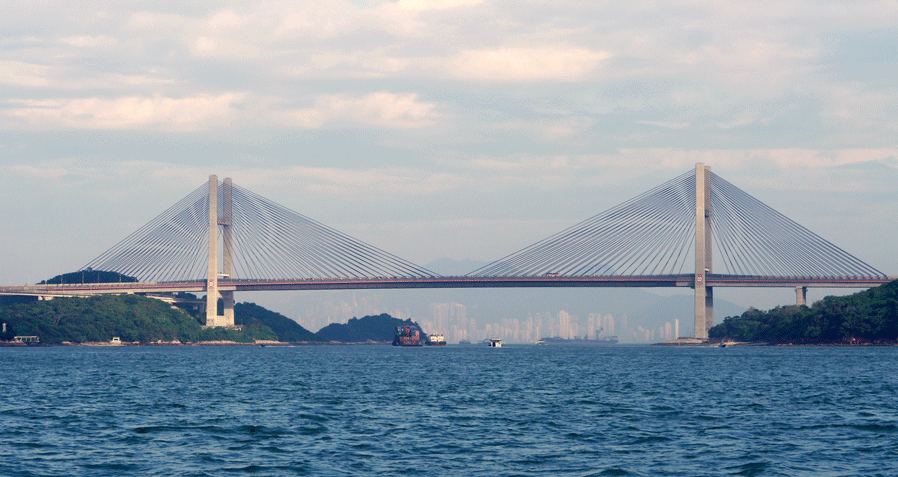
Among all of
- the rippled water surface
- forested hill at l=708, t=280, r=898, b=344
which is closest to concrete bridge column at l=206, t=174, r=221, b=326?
forested hill at l=708, t=280, r=898, b=344

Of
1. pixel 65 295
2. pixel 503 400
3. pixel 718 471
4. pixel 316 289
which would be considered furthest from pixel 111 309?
pixel 718 471

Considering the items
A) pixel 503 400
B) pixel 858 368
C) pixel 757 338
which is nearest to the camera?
pixel 503 400

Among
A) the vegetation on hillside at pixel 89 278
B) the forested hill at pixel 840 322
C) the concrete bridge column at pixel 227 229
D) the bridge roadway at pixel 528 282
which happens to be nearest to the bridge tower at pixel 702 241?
the bridge roadway at pixel 528 282

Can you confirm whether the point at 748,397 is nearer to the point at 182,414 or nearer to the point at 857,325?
the point at 182,414

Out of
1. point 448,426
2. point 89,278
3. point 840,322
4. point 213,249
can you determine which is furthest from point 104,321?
point 448,426

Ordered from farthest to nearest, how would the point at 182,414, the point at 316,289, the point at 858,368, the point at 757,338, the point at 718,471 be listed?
the point at 757,338 → the point at 316,289 → the point at 858,368 → the point at 182,414 → the point at 718,471
